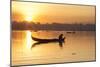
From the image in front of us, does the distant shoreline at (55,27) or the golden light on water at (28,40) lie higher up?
the distant shoreline at (55,27)

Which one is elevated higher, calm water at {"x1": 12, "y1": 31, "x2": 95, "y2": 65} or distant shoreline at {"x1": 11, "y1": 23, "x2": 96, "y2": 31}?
distant shoreline at {"x1": 11, "y1": 23, "x2": 96, "y2": 31}

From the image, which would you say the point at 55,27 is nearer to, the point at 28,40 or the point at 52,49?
the point at 52,49

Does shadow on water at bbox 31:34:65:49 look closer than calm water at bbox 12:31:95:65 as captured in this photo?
No

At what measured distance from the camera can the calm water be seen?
8.45ft

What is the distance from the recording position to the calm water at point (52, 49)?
2574 mm

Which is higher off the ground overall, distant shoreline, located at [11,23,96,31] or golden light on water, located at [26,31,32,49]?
distant shoreline, located at [11,23,96,31]

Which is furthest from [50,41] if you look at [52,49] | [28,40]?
[28,40]

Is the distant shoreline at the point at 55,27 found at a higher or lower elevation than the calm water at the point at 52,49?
higher

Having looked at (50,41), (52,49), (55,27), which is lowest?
(52,49)

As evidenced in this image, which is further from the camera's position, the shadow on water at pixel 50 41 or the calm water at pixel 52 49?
the shadow on water at pixel 50 41

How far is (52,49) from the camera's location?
2.77 m
